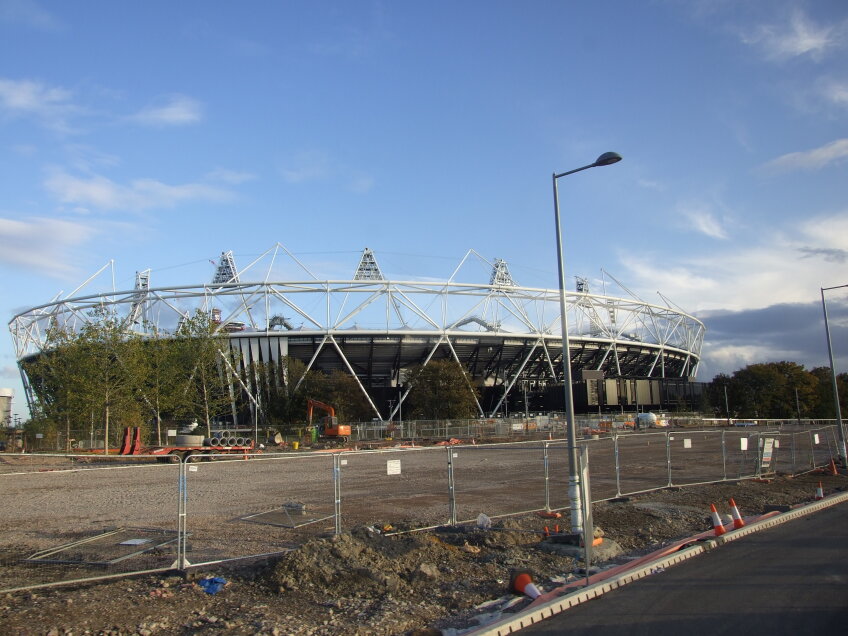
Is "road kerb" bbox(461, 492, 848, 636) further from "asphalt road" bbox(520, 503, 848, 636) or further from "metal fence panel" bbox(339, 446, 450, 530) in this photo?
"metal fence panel" bbox(339, 446, 450, 530)

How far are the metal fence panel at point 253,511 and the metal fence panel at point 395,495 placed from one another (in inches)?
22.6

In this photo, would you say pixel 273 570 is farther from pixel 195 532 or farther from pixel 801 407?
pixel 801 407

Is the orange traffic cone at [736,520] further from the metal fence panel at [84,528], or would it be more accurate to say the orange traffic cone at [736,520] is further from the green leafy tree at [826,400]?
the green leafy tree at [826,400]

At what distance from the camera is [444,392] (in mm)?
56906

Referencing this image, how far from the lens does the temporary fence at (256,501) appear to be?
9.45m

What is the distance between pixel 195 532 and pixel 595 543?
261 inches

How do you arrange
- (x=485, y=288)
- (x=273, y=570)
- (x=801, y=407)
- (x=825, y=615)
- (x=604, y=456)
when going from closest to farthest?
1. (x=825, y=615)
2. (x=273, y=570)
3. (x=604, y=456)
4. (x=485, y=288)
5. (x=801, y=407)

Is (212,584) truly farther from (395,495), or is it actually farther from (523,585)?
(395,495)

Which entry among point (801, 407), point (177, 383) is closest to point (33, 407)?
point (177, 383)

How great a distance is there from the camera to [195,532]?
11328 mm

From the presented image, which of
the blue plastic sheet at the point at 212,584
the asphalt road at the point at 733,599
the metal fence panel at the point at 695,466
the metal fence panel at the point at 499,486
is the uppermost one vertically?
the blue plastic sheet at the point at 212,584

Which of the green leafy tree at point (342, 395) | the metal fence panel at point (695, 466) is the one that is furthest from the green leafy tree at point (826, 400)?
the metal fence panel at point (695, 466)

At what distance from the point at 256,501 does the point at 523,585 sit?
9805 millimetres

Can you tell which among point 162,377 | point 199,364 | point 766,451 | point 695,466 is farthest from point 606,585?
point 199,364
